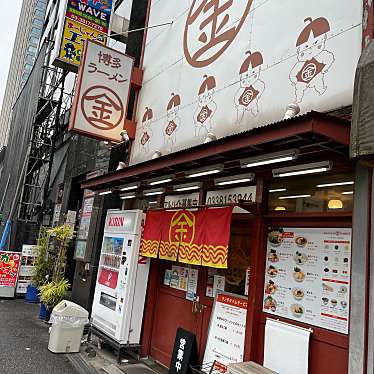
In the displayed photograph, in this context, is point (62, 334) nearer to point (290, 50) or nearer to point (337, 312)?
point (337, 312)

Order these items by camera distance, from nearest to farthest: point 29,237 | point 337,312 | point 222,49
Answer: point 337,312
point 222,49
point 29,237

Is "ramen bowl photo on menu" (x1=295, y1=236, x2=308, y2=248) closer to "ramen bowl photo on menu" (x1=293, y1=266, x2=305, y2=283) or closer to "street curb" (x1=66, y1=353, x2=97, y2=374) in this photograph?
"ramen bowl photo on menu" (x1=293, y1=266, x2=305, y2=283)

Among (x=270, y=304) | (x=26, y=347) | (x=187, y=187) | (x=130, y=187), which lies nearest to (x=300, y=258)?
(x=270, y=304)

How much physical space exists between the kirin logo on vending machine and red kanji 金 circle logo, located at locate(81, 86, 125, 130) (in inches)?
85.6

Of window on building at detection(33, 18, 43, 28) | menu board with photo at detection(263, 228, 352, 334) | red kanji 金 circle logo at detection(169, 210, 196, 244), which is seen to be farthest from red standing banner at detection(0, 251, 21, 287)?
window on building at detection(33, 18, 43, 28)

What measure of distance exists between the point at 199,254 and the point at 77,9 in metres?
10.2

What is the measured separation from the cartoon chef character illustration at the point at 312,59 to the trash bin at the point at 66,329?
6.26 metres

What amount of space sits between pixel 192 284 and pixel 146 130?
4067 millimetres

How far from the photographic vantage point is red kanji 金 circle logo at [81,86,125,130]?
860cm

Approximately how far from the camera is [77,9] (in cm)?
1224

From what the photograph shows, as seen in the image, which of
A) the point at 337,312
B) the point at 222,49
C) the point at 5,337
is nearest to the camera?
the point at 337,312

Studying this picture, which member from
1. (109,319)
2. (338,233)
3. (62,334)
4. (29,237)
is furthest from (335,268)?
(29,237)

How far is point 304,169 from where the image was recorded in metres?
4.60

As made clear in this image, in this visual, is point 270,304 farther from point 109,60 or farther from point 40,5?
point 40,5
